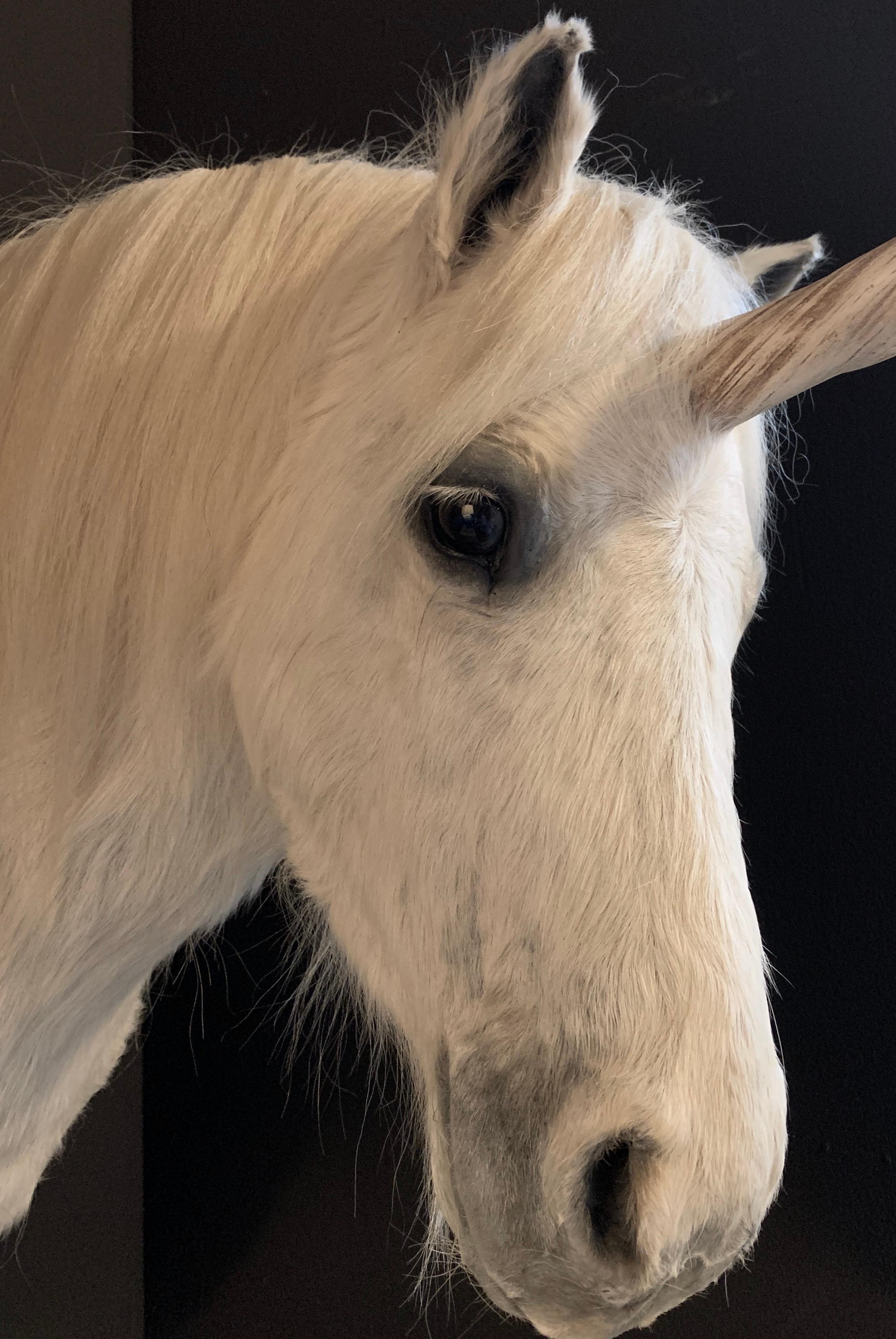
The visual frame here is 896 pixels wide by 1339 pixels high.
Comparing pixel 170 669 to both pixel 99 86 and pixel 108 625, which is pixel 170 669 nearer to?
pixel 108 625

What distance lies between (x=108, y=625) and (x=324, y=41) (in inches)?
26.6

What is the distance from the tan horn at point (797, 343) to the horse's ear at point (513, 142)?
0.35ft

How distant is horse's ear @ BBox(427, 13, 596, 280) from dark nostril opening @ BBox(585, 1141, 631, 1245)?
1.36 ft

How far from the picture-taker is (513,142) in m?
0.38

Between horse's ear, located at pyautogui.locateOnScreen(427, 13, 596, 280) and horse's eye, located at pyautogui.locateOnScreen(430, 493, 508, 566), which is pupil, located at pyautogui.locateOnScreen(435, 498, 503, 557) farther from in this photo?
horse's ear, located at pyautogui.locateOnScreen(427, 13, 596, 280)

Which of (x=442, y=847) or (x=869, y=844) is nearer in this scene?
(x=442, y=847)

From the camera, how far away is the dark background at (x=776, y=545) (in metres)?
0.76

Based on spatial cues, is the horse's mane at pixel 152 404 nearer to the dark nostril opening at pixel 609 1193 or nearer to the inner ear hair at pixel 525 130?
the inner ear hair at pixel 525 130

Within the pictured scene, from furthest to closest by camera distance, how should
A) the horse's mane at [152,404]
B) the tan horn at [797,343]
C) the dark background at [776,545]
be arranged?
1. the dark background at [776,545]
2. the horse's mane at [152,404]
3. the tan horn at [797,343]

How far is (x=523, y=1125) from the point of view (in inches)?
14.7

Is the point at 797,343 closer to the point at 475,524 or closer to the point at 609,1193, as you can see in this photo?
the point at 475,524

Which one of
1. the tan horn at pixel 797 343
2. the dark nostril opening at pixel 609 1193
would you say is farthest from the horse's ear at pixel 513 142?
the dark nostril opening at pixel 609 1193

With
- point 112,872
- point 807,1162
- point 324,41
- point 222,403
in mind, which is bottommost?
point 807,1162

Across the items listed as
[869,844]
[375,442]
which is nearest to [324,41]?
[375,442]
